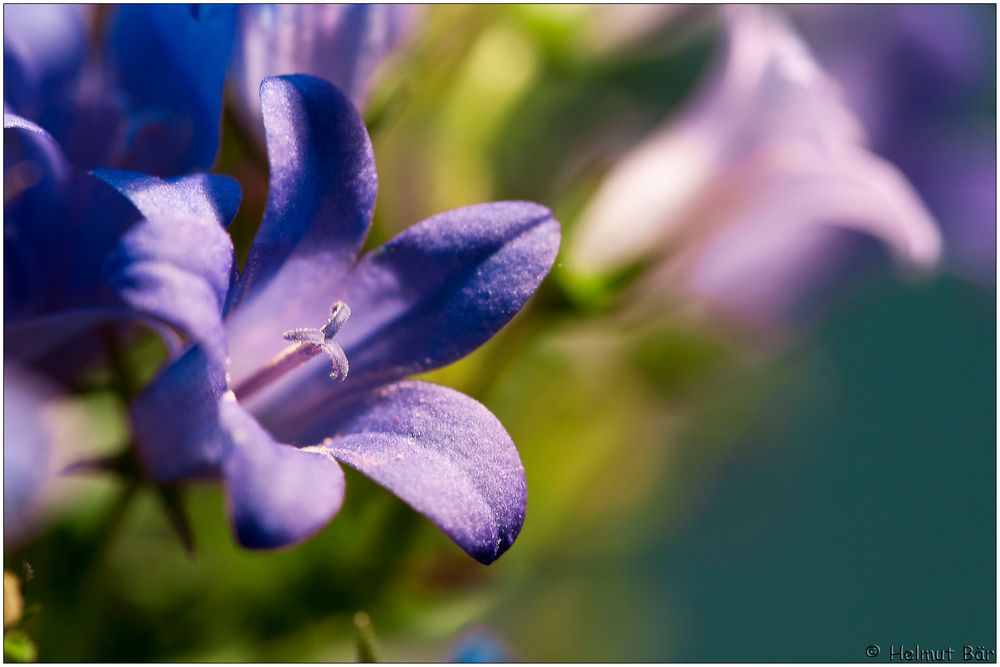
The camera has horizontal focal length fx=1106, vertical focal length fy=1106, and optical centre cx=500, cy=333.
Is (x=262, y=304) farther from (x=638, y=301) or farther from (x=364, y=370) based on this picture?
(x=638, y=301)

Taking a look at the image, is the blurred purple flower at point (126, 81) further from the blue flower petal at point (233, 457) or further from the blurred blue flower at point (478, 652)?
the blurred blue flower at point (478, 652)

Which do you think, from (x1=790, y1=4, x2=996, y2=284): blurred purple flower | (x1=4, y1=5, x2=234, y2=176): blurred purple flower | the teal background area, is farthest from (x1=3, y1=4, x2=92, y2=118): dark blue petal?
the teal background area

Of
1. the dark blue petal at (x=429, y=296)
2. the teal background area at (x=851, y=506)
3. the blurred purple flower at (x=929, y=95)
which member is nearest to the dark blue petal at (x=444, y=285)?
the dark blue petal at (x=429, y=296)

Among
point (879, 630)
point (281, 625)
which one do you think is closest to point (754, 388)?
point (879, 630)

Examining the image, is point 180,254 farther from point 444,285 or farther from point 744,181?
point 744,181

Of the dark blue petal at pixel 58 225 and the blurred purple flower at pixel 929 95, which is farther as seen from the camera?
the blurred purple flower at pixel 929 95

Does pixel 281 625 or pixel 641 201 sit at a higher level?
pixel 641 201
